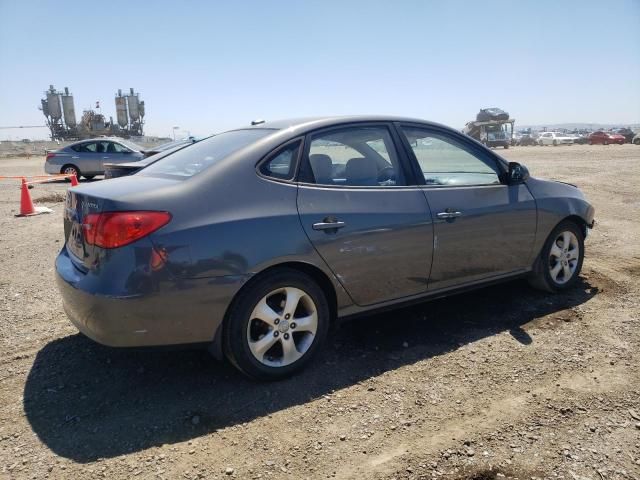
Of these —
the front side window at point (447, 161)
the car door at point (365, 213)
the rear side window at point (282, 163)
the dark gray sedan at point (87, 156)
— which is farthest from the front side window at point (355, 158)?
the dark gray sedan at point (87, 156)

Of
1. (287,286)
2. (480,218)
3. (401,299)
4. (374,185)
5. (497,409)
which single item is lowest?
(497,409)

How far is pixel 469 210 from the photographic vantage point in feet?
12.8

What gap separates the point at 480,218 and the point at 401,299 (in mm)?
954

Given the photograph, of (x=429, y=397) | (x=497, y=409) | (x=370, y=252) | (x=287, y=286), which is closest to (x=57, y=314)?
(x=287, y=286)

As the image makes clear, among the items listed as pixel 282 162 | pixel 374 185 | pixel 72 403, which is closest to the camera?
pixel 72 403

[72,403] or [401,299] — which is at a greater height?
[401,299]

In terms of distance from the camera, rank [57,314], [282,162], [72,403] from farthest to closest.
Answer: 1. [57,314]
2. [282,162]
3. [72,403]

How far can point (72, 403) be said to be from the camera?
9.84ft

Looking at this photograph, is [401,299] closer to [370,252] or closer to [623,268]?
[370,252]

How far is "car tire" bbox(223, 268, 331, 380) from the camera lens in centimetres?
299

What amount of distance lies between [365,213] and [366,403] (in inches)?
48.6

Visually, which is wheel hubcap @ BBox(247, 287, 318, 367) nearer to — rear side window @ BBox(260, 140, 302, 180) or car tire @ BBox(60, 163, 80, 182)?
rear side window @ BBox(260, 140, 302, 180)

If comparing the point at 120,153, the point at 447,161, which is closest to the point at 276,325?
the point at 447,161

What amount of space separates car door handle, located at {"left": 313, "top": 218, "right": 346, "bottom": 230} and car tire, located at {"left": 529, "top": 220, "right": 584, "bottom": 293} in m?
2.27
